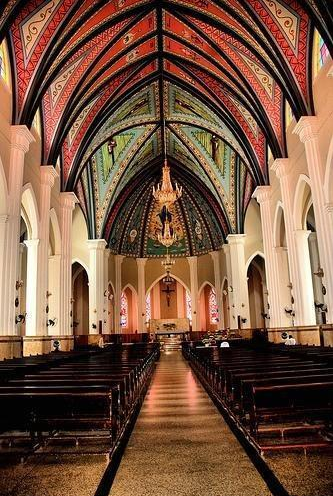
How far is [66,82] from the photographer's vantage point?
15.4 meters

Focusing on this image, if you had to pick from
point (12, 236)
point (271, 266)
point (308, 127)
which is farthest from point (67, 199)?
point (308, 127)

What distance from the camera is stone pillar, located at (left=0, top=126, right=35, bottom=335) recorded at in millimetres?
10648

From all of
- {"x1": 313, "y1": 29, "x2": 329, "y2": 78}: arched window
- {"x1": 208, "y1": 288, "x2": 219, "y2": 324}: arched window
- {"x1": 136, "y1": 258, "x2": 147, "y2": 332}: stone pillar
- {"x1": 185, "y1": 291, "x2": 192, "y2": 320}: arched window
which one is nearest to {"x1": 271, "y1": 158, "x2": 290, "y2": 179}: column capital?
{"x1": 313, "y1": 29, "x2": 329, "y2": 78}: arched window

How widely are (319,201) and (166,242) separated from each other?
10015 millimetres

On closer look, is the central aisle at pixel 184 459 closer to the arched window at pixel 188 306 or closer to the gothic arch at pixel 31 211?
the gothic arch at pixel 31 211

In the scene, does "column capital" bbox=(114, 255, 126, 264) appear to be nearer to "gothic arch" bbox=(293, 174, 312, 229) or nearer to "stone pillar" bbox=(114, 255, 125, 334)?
"stone pillar" bbox=(114, 255, 125, 334)

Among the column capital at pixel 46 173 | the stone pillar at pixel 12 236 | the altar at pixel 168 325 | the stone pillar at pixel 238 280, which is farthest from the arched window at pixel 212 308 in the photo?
the stone pillar at pixel 12 236

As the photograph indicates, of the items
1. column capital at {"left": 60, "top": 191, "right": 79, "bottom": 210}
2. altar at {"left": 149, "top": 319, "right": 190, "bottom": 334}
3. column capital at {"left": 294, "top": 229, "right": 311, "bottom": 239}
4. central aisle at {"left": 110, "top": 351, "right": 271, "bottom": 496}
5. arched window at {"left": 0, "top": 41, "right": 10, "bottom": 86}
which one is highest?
arched window at {"left": 0, "top": 41, "right": 10, "bottom": 86}

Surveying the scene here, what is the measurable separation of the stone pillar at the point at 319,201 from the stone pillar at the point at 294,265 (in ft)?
8.67

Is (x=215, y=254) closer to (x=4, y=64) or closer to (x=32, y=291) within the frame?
(x=32, y=291)

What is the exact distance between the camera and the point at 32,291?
45.0ft

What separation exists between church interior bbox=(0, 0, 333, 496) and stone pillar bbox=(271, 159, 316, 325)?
0.23 feet

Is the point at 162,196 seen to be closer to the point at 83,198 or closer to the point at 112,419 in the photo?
the point at 83,198

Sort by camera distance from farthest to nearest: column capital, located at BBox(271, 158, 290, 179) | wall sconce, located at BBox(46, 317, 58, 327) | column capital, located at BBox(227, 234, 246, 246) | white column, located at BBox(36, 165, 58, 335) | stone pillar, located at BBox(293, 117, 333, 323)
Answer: column capital, located at BBox(227, 234, 246, 246) → wall sconce, located at BBox(46, 317, 58, 327) → column capital, located at BBox(271, 158, 290, 179) → white column, located at BBox(36, 165, 58, 335) → stone pillar, located at BBox(293, 117, 333, 323)
